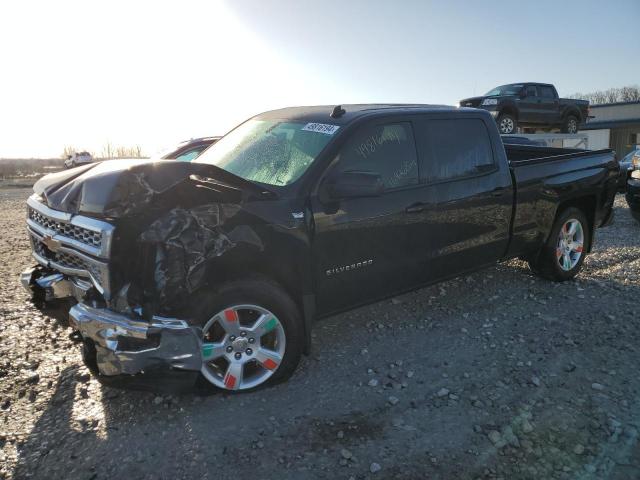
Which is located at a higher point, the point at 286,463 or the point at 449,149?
the point at 449,149

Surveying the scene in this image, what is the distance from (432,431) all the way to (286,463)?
0.91 meters

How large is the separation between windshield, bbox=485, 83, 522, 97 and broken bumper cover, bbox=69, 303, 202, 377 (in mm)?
13926

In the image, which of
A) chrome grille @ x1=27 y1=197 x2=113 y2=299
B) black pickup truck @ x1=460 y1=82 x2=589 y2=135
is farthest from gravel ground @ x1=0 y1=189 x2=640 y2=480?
black pickup truck @ x1=460 y1=82 x2=589 y2=135

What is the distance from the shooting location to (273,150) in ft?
12.9

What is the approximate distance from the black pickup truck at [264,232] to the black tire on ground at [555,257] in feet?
2.60

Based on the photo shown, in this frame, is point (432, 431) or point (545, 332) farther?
point (545, 332)

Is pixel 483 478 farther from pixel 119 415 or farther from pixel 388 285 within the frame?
pixel 119 415

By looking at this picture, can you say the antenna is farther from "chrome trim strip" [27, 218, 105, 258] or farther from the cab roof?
"chrome trim strip" [27, 218, 105, 258]

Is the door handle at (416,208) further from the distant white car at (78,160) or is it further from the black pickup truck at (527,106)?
the distant white car at (78,160)

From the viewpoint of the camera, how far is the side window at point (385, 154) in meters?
3.69

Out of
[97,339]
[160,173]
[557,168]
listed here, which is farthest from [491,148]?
[97,339]

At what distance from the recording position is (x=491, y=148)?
471 cm

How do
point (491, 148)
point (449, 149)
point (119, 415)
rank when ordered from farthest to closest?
1. point (491, 148)
2. point (449, 149)
3. point (119, 415)

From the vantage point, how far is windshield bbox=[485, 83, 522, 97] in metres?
14.7
